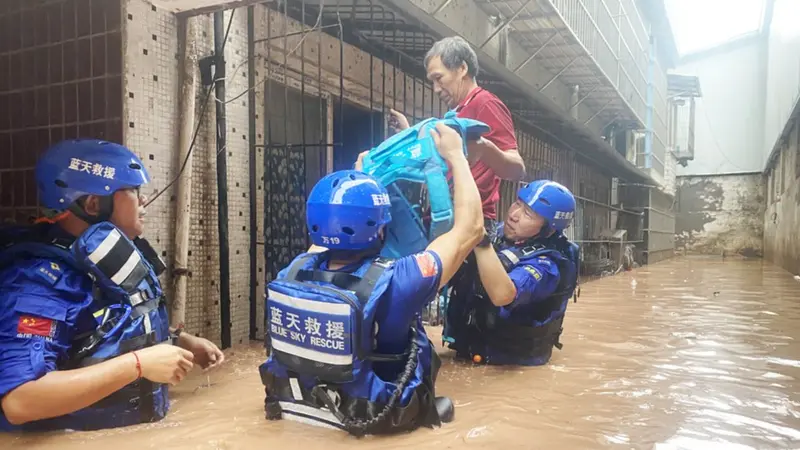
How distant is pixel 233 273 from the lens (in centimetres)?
470

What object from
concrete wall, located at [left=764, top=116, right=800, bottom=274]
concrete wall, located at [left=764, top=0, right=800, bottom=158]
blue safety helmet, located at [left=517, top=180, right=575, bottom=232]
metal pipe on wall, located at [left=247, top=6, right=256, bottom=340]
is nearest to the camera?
blue safety helmet, located at [left=517, top=180, right=575, bottom=232]

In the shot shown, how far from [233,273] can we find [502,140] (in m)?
2.45

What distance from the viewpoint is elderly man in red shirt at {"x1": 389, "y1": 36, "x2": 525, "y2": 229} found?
3.70m

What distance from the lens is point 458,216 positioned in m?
2.80

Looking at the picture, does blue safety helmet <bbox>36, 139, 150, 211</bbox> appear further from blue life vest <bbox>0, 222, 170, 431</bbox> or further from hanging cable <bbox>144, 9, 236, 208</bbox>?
hanging cable <bbox>144, 9, 236, 208</bbox>

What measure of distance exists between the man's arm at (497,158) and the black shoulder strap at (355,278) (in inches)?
47.3

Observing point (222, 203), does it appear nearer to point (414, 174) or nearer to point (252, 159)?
point (252, 159)

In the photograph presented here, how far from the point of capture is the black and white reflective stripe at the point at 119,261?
7.91 feet

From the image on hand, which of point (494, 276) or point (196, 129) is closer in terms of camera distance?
point (494, 276)

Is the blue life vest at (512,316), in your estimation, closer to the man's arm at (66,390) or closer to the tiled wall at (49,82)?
the man's arm at (66,390)

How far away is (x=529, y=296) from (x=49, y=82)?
3637 mm

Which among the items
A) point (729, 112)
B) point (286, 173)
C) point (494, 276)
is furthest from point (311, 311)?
point (729, 112)

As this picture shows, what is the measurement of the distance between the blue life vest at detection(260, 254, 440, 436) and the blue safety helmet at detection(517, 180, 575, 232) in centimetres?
176

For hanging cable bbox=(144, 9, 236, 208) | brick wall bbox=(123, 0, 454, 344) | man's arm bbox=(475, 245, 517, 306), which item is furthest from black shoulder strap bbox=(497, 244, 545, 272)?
hanging cable bbox=(144, 9, 236, 208)
